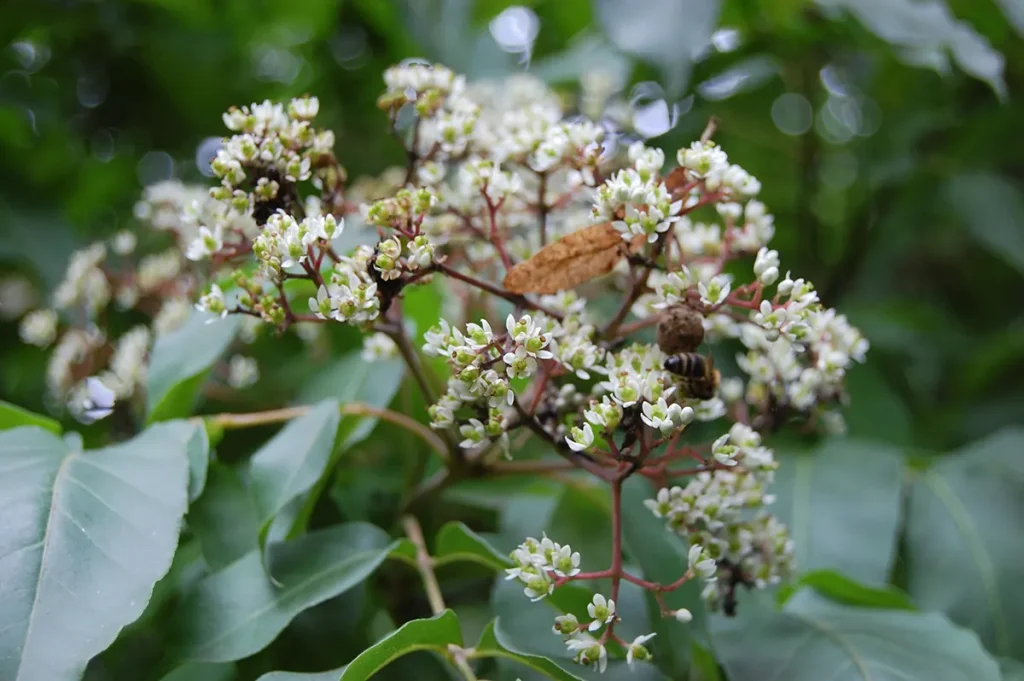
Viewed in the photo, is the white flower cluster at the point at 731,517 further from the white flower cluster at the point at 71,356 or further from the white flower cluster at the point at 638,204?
the white flower cluster at the point at 71,356

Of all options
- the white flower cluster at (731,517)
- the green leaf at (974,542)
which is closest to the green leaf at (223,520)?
the white flower cluster at (731,517)

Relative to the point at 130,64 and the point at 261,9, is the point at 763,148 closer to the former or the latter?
the point at 261,9

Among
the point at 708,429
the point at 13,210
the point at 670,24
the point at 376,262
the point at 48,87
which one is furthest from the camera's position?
the point at 48,87

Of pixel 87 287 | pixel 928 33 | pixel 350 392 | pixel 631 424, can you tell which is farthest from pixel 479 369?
pixel 928 33

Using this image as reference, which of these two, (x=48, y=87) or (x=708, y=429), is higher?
(x=48, y=87)

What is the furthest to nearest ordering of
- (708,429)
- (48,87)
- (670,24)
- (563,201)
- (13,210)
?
1. (48,87)
2. (13,210)
3. (708,429)
4. (670,24)
5. (563,201)

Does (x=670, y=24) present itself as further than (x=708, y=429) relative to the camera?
No

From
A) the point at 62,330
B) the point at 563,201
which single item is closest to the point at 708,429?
the point at 563,201
